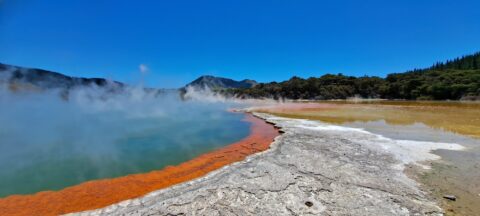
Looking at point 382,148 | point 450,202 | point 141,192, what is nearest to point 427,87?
point 382,148

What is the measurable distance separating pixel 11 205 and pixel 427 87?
2509 inches

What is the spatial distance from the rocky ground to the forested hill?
169 ft

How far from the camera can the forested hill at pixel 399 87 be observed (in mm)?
45750

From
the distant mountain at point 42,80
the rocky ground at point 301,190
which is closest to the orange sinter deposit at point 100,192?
the rocky ground at point 301,190

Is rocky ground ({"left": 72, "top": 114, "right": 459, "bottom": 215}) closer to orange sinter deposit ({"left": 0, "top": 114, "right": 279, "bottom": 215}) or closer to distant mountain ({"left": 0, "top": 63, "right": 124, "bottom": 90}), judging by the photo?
orange sinter deposit ({"left": 0, "top": 114, "right": 279, "bottom": 215})

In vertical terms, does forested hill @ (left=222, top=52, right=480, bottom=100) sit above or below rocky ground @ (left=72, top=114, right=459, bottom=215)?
above

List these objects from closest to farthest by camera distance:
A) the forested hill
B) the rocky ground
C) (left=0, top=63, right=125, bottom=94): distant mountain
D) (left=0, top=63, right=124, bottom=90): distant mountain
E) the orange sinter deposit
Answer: the rocky ground → the orange sinter deposit → the forested hill → (left=0, top=63, right=125, bottom=94): distant mountain → (left=0, top=63, right=124, bottom=90): distant mountain

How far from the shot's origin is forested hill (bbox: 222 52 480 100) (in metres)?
45.8

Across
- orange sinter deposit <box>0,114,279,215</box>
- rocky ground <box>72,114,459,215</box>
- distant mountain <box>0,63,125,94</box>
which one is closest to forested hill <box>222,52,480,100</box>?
distant mountain <box>0,63,125,94</box>

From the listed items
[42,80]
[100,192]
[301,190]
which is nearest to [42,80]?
[42,80]

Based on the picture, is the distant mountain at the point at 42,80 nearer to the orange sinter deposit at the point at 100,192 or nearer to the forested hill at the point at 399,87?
the forested hill at the point at 399,87

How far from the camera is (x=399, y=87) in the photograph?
5697 centimetres

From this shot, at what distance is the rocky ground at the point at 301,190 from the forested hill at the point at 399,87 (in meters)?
51.5

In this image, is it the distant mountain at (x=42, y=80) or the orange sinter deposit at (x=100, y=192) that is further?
the distant mountain at (x=42, y=80)
